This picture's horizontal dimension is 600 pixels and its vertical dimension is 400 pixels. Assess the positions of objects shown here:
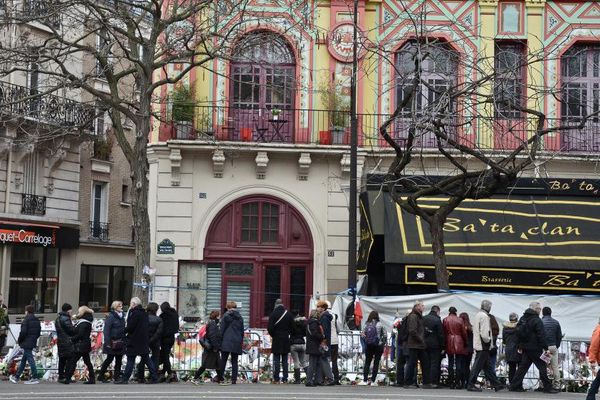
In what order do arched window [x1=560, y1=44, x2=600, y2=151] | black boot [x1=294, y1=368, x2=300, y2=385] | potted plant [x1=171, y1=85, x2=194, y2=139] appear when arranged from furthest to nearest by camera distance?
arched window [x1=560, y1=44, x2=600, y2=151] → potted plant [x1=171, y1=85, x2=194, y2=139] → black boot [x1=294, y1=368, x2=300, y2=385]

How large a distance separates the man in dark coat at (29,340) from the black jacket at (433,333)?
7.38m

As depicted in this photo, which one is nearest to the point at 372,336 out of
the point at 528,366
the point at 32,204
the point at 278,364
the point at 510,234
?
the point at 278,364

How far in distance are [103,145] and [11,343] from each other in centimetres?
1510

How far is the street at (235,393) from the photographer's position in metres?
17.3

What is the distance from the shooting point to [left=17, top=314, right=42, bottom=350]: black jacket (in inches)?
798

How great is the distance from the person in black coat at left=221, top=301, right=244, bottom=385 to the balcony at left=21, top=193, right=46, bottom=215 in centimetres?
1793

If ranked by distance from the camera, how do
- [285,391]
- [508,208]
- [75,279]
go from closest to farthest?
[285,391]
[508,208]
[75,279]

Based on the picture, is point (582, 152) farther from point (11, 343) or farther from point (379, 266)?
point (11, 343)

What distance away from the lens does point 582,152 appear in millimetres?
27719

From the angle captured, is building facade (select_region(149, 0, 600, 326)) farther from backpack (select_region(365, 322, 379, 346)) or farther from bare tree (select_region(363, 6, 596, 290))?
backpack (select_region(365, 322, 379, 346))

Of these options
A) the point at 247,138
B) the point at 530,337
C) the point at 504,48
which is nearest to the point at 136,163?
the point at 247,138

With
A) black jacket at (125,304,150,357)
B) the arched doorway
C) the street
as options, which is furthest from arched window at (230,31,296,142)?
the street

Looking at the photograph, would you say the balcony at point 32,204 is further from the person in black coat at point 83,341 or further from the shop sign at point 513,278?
the person in black coat at point 83,341

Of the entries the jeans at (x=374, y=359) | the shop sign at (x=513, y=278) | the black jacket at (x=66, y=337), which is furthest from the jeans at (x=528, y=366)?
the black jacket at (x=66, y=337)
